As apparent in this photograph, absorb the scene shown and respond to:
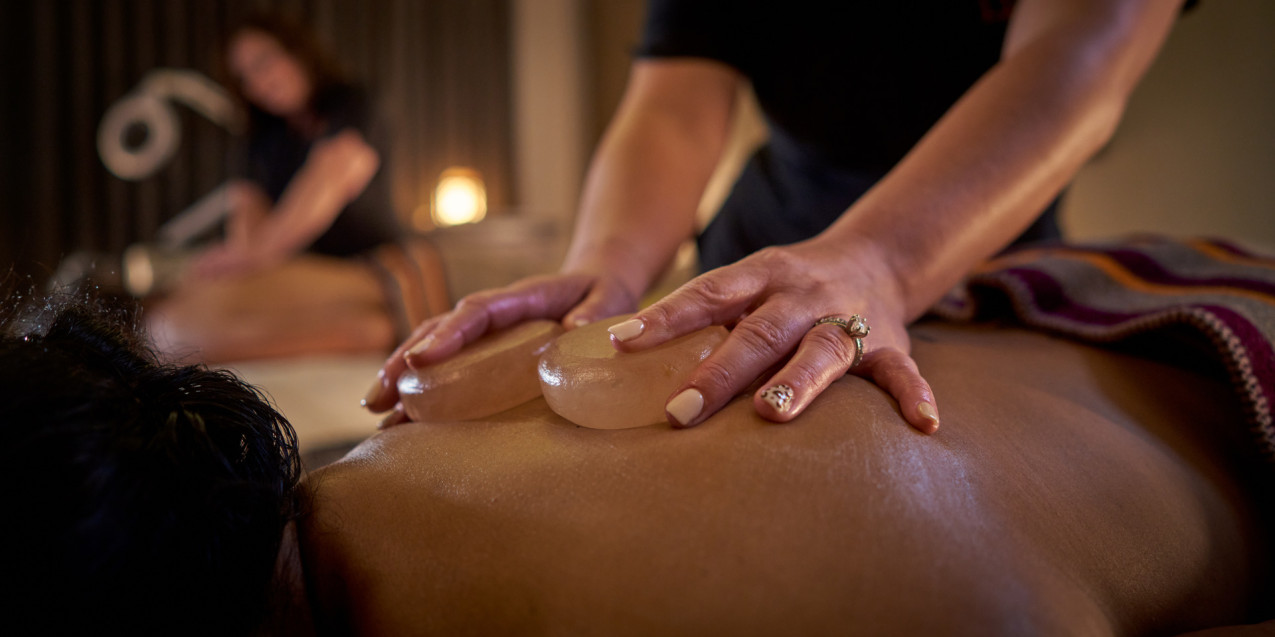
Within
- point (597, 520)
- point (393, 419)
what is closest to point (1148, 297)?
point (597, 520)

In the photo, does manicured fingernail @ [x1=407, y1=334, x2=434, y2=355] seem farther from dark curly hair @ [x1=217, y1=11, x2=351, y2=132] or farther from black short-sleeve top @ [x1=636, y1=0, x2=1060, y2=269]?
dark curly hair @ [x1=217, y1=11, x2=351, y2=132]

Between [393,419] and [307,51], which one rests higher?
[307,51]

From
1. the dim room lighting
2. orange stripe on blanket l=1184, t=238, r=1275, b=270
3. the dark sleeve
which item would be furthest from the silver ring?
the dim room lighting

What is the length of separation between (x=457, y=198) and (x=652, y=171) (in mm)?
4075

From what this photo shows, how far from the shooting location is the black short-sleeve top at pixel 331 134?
2.74 m

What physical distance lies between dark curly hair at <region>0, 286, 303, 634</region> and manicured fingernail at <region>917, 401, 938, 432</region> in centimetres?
40

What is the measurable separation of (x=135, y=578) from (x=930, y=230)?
0.58 metres

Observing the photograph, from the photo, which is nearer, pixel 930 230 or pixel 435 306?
pixel 930 230

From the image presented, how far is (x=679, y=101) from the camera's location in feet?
3.46

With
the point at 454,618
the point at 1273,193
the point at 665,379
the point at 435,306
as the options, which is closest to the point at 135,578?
the point at 454,618

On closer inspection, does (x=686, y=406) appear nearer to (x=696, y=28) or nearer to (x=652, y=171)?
(x=652, y=171)

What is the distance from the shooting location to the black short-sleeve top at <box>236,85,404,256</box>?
108 inches

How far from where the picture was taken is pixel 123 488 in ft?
1.14

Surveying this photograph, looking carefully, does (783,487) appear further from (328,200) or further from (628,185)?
(328,200)
